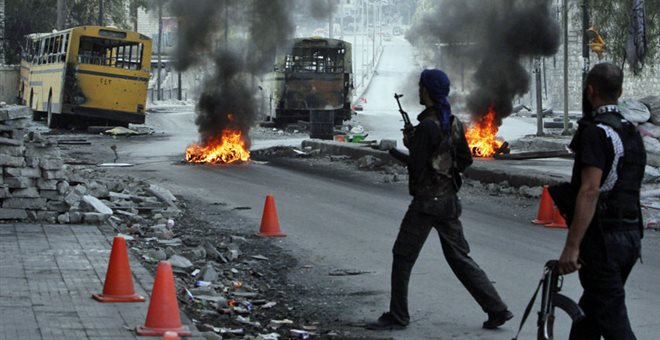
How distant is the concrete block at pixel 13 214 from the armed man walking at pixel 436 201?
18.0ft

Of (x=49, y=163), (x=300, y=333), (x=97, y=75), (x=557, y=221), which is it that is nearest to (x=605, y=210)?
(x=300, y=333)

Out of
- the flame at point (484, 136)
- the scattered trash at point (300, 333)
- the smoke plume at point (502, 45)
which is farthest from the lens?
the smoke plume at point (502, 45)

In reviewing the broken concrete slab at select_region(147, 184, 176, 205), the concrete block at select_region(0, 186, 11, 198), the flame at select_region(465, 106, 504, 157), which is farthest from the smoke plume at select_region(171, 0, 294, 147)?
the concrete block at select_region(0, 186, 11, 198)

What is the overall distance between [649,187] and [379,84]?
67.5 m

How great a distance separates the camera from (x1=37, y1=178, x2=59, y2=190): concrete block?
1168cm

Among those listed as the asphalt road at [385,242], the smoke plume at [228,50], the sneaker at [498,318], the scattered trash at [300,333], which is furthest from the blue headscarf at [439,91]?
the smoke plume at [228,50]

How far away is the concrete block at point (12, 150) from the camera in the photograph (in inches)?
448

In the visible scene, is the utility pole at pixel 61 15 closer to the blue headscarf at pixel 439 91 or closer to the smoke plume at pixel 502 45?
the smoke plume at pixel 502 45

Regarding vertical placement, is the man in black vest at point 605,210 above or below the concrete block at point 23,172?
below

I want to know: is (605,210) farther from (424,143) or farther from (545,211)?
(545,211)

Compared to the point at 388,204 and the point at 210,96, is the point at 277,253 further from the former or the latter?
the point at 210,96

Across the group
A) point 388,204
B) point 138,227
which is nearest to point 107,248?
point 138,227

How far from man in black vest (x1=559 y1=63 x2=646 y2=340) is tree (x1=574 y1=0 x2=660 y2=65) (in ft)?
86.6

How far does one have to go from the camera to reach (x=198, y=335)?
656 cm
